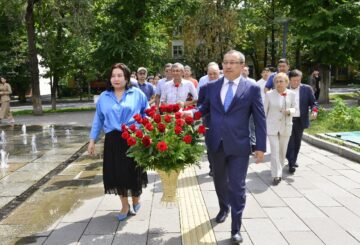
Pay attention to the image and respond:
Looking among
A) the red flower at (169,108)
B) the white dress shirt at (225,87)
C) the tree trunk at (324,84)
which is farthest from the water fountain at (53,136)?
the tree trunk at (324,84)

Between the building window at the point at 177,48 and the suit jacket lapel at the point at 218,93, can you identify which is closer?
the suit jacket lapel at the point at 218,93

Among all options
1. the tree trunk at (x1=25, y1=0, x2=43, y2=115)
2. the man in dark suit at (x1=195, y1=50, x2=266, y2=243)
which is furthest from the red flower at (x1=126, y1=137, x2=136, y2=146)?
the tree trunk at (x1=25, y1=0, x2=43, y2=115)

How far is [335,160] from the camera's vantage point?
8672mm

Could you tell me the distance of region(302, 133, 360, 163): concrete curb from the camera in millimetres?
8625

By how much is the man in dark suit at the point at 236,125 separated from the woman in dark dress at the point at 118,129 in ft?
3.54

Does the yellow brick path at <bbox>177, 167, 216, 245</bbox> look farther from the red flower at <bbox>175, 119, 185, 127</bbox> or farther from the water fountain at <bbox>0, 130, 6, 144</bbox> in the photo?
the water fountain at <bbox>0, 130, 6, 144</bbox>

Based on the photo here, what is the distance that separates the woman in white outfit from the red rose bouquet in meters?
2.71

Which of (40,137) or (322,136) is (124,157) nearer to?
(322,136)

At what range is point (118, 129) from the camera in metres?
4.90

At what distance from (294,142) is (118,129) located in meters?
4.00

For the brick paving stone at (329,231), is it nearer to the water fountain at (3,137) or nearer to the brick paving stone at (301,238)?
the brick paving stone at (301,238)

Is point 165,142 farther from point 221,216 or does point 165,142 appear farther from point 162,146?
point 221,216

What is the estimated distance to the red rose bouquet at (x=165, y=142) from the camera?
4277 millimetres

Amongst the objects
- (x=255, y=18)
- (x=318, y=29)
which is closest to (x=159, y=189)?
(x=318, y=29)
